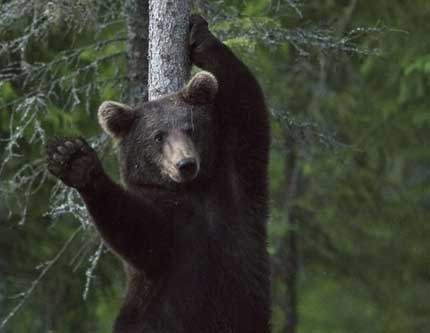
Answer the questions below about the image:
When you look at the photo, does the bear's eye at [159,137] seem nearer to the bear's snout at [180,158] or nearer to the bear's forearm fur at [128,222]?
the bear's snout at [180,158]

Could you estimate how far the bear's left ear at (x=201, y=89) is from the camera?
26.5ft

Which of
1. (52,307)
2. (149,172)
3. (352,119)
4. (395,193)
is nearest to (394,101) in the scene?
(352,119)

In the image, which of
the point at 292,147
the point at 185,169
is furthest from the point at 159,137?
the point at 292,147

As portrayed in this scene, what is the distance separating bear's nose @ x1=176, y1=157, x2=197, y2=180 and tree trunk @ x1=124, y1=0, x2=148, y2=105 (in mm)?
2902

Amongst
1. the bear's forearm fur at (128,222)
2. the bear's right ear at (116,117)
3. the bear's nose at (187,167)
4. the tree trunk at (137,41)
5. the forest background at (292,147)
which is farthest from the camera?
the forest background at (292,147)

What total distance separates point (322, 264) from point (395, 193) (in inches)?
53.0

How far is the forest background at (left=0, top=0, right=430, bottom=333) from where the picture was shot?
36.2 feet

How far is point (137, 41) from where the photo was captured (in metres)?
10.6

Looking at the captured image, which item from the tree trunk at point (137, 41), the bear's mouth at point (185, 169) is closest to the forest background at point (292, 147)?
the tree trunk at point (137, 41)

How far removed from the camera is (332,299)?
2005cm

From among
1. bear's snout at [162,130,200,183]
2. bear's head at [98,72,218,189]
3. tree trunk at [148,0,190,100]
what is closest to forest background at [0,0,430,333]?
tree trunk at [148,0,190,100]

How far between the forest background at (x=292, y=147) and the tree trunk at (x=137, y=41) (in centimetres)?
4

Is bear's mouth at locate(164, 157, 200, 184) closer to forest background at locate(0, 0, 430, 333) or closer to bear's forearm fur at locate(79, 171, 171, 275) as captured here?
bear's forearm fur at locate(79, 171, 171, 275)

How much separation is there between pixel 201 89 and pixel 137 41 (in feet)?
8.41
